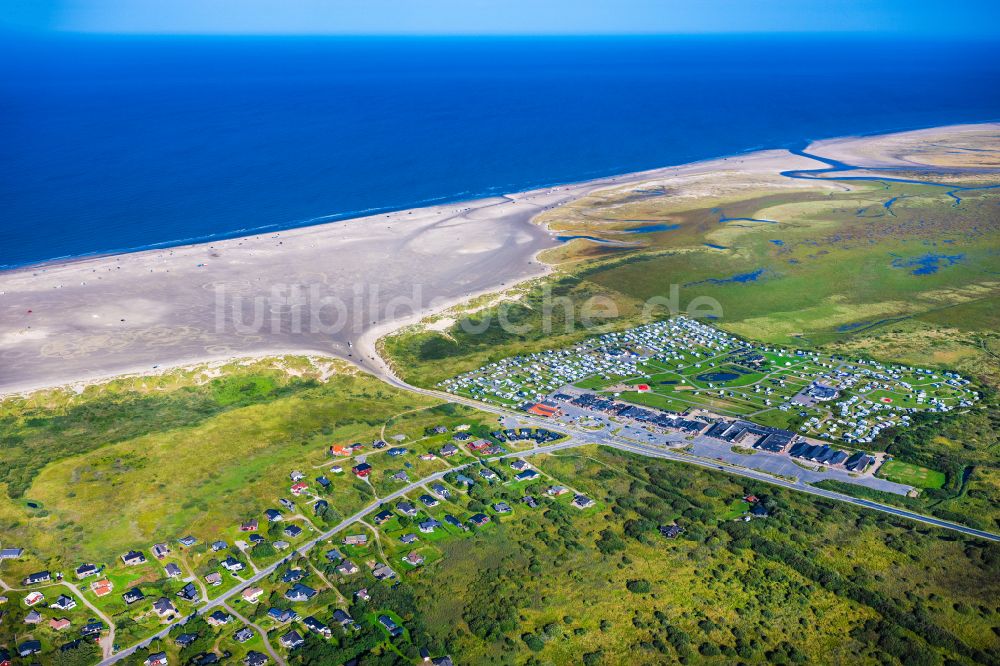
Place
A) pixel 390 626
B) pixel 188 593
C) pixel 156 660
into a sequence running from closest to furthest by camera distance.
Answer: pixel 156 660 → pixel 390 626 → pixel 188 593

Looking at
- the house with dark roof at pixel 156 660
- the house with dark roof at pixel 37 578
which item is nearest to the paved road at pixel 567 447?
the house with dark roof at pixel 156 660

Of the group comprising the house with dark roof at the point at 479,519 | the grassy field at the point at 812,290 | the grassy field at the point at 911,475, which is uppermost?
the grassy field at the point at 812,290

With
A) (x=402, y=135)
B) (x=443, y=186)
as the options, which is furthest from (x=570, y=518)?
(x=402, y=135)

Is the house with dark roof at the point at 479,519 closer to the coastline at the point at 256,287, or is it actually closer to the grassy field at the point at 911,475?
the coastline at the point at 256,287

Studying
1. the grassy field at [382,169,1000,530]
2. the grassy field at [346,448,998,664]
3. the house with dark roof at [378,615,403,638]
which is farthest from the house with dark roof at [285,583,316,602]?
the grassy field at [382,169,1000,530]

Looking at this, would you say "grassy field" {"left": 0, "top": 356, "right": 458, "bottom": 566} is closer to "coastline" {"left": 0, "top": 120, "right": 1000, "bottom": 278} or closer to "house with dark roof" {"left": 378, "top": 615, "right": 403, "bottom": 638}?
"house with dark roof" {"left": 378, "top": 615, "right": 403, "bottom": 638}

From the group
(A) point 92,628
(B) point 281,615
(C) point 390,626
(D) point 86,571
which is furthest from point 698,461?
(D) point 86,571

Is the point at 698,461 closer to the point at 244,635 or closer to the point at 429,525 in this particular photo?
the point at 429,525
